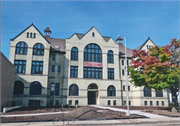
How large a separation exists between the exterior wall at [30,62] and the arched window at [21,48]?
1.91 feet

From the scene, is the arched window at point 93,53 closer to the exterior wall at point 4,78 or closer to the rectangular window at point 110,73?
the rectangular window at point 110,73

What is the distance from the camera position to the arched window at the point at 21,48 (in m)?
32.4

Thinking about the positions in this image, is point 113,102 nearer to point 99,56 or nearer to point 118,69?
point 118,69

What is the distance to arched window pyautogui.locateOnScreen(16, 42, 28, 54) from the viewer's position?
106 ft

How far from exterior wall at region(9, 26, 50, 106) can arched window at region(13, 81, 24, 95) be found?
0.71 meters

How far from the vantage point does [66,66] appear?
113ft

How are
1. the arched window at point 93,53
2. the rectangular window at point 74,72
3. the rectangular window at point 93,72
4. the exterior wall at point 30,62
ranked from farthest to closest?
the arched window at point 93,53
the rectangular window at point 93,72
the rectangular window at point 74,72
the exterior wall at point 30,62

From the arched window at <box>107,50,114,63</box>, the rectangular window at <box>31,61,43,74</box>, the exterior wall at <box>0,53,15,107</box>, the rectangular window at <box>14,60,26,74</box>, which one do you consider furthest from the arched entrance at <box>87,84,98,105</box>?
the exterior wall at <box>0,53,15,107</box>

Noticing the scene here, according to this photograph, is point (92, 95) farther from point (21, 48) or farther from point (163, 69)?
point (163, 69)

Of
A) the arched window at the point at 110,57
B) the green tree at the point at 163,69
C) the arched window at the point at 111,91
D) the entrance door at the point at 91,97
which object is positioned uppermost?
the arched window at the point at 110,57

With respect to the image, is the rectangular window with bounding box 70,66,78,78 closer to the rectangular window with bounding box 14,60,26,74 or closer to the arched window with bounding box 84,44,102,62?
the arched window with bounding box 84,44,102,62

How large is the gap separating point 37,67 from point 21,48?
5.34 m

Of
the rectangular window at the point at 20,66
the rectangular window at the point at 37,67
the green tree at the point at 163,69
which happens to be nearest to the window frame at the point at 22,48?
the rectangular window at the point at 20,66

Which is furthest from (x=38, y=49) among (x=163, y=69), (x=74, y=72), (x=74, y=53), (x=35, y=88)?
(x=163, y=69)
